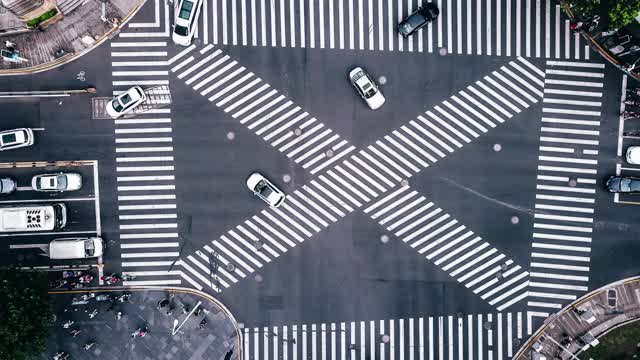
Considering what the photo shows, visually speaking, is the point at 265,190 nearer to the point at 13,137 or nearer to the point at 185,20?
the point at 185,20

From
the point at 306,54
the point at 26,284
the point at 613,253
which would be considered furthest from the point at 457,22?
the point at 26,284

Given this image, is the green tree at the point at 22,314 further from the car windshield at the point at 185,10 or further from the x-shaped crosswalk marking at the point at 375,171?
the car windshield at the point at 185,10

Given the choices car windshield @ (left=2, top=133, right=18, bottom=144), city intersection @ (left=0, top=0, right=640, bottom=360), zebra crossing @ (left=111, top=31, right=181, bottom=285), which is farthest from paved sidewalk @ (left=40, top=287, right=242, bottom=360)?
car windshield @ (left=2, top=133, right=18, bottom=144)

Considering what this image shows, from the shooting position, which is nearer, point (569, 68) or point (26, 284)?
point (26, 284)

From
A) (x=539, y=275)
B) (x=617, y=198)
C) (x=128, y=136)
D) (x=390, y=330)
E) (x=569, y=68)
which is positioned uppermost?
(x=569, y=68)

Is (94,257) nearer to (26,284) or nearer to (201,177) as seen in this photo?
(26,284)

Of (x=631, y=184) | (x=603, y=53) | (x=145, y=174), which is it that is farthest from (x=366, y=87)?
(x=631, y=184)

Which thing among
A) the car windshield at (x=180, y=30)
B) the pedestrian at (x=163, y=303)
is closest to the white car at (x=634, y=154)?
the car windshield at (x=180, y=30)
